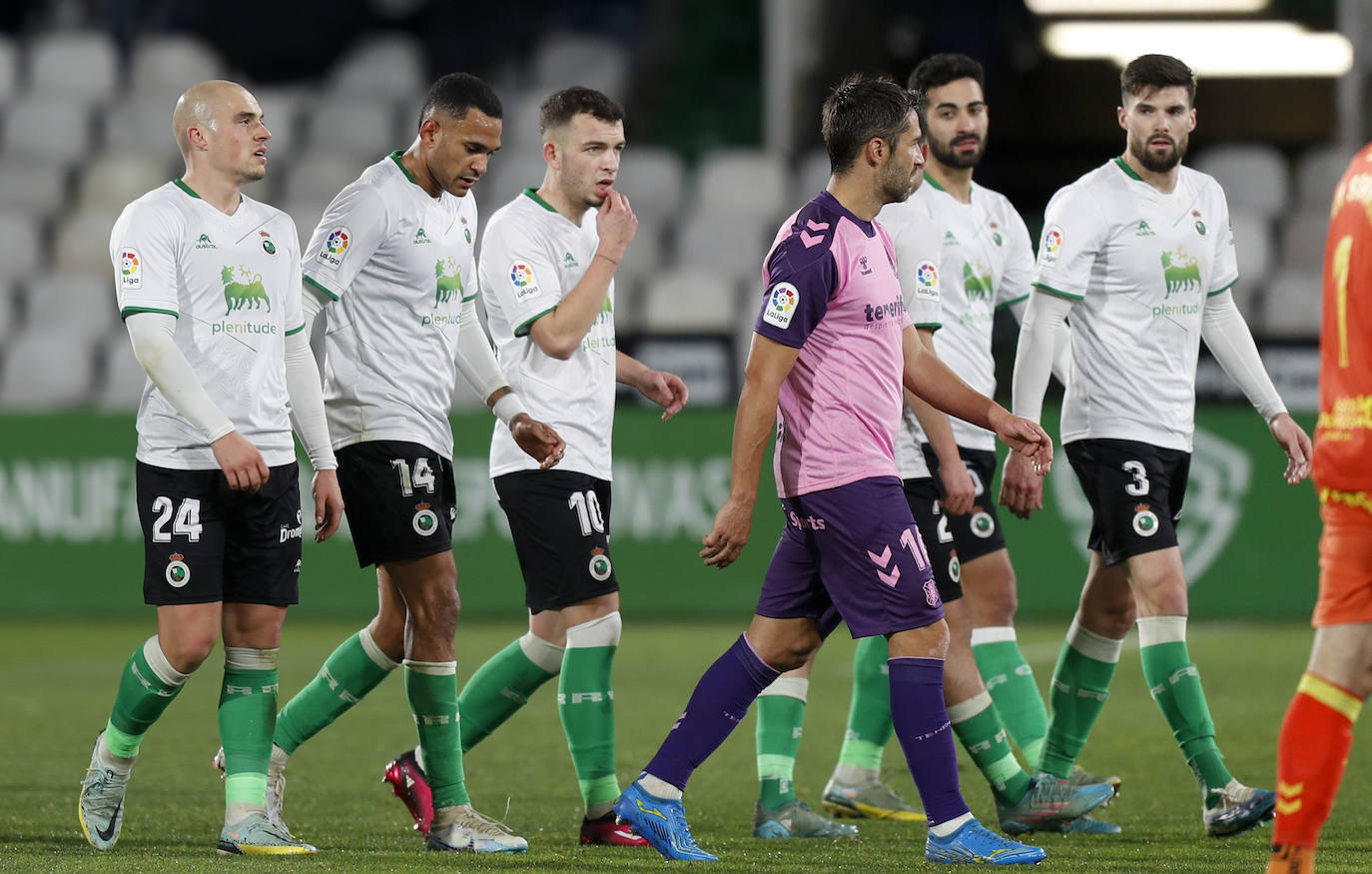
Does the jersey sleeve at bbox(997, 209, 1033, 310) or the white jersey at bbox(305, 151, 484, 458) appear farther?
Answer: the jersey sleeve at bbox(997, 209, 1033, 310)

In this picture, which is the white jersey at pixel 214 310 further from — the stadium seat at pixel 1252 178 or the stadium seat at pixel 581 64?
the stadium seat at pixel 581 64

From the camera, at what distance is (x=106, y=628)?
1346cm

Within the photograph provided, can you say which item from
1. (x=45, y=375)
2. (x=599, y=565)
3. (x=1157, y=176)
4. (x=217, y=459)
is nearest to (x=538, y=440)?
(x=599, y=565)

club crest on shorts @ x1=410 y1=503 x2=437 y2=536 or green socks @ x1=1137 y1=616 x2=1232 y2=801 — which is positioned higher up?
club crest on shorts @ x1=410 y1=503 x2=437 y2=536

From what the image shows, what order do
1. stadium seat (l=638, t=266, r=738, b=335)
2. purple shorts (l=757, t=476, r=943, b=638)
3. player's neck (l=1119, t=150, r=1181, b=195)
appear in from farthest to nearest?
stadium seat (l=638, t=266, r=738, b=335), player's neck (l=1119, t=150, r=1181, b=195), purple shorts (l=757, t=476, r=943, b=638)

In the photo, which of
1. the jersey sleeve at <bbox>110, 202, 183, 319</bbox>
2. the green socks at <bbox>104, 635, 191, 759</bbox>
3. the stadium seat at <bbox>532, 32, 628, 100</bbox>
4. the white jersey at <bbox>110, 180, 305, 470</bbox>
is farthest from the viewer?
the stadium seat at <bbox>532, 32, 628, 100</bbox>

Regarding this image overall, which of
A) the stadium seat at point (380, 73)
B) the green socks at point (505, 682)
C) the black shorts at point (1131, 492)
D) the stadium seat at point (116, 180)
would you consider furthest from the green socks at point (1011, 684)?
the stadium seat at point (380, 73)

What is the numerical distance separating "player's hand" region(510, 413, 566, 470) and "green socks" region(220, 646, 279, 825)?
38.8 inches

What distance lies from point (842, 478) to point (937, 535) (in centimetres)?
115

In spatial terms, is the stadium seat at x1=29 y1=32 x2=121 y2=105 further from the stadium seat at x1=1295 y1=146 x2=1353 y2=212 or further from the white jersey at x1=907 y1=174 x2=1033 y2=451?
the white jersey at x1=907 y1=174 x2=1033 y2=451

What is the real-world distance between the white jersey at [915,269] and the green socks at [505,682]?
1.32 m

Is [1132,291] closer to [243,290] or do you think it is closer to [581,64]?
[243,290]

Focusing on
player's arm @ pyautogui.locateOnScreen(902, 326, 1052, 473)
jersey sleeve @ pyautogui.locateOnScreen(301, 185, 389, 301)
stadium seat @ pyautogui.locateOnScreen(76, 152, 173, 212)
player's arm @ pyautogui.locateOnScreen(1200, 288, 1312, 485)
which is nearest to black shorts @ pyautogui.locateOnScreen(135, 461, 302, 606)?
jersey sleeve @ pyautogui.locateOnScreen(301, 185, 389, 301)

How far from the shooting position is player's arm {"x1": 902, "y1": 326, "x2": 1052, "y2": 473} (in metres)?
5.26
